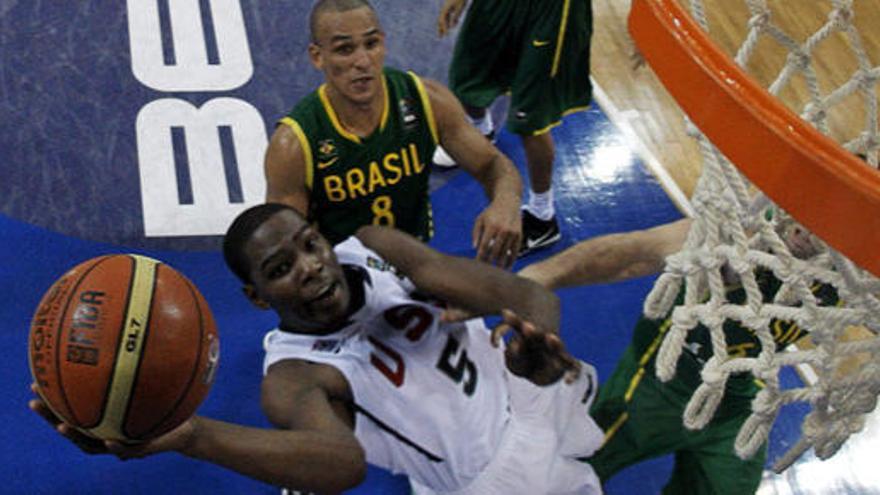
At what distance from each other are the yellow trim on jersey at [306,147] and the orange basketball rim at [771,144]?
4.74 feet

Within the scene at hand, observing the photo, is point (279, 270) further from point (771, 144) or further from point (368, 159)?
point (771, 144)

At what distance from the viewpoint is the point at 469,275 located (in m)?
2.65

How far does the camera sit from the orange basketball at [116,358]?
7.34 feet

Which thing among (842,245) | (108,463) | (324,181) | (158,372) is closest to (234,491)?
(108,463)

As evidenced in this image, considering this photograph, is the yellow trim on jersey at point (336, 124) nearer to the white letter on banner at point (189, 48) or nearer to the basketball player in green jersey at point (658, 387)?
the basketball player in green jersey at point (658, 387)

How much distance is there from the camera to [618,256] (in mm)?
2949

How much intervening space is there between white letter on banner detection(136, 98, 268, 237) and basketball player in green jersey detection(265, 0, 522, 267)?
1275 millimetres

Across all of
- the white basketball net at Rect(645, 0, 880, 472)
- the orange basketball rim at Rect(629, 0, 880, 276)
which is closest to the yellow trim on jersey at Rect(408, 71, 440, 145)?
the white basketball net at Rect(645, 0, 880, 472)

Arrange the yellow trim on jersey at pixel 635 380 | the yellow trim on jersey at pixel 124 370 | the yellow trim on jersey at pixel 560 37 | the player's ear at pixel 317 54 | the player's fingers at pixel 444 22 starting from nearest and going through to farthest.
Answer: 1. the yellow trim on jersey at pixel 124 370
2. the yellow trim on jersey at pixel 635 380
3. the player's ear at pixel 317 54
4. the yellow trim on jersey at pixel 560 37
5. the player's fingers at pixel 444 22

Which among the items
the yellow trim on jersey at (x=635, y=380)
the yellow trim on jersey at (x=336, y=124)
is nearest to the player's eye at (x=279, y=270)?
the yellow trim on jersey at (x=336, y=124)

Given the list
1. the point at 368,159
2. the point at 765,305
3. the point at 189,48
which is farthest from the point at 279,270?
the point at 189,48

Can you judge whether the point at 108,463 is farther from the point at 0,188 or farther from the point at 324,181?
the point at 0,188

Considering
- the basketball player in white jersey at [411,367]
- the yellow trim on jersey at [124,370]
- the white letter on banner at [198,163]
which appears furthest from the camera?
the white letter on banner at [198,163]

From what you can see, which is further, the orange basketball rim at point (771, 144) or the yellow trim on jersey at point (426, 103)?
the yellow trim on jersey at point (426, 103)
